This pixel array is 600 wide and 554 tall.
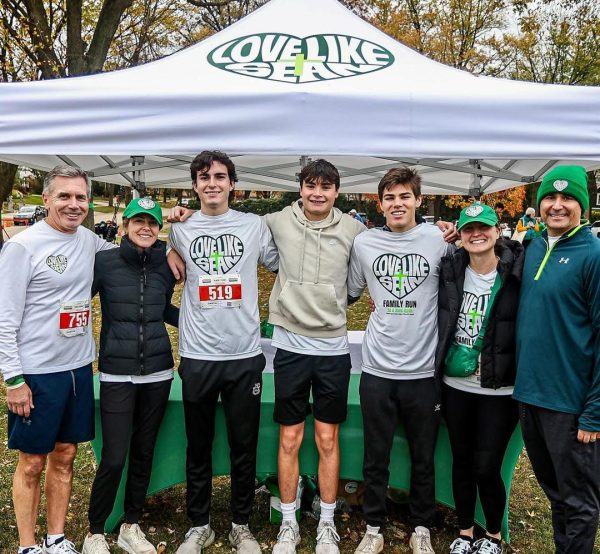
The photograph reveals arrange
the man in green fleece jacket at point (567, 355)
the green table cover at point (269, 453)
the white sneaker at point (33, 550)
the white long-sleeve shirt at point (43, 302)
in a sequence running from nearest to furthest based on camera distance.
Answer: the man in green fleece jacket at point (567, 355) → the white long-sleeve shirt at point (43, 302) → the white sneaker at point (33, 550) → the green table cover at point (269, 453)

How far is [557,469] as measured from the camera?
86.0 inches

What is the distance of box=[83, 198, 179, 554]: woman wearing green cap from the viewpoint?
2535mm

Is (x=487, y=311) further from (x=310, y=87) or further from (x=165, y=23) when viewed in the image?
(x=165, y=23)

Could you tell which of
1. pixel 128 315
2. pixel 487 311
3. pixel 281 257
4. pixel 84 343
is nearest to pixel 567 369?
pixel 487 311

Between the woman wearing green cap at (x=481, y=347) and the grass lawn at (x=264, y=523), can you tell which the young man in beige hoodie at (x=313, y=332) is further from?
the woman wearing green cap at (x=481, y=347)

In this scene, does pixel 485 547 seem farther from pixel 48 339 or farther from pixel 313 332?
pixel 48 339

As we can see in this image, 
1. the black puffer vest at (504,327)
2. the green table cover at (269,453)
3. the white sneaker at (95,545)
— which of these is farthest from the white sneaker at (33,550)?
the black puffer vest at (504,327)

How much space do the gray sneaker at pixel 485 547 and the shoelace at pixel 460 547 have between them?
0.03 meters

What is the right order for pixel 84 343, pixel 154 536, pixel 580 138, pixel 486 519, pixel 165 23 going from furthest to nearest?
pixel 165 23
pixel 154 536
pixel 486 519
pixel 84 343
pixel 580 138

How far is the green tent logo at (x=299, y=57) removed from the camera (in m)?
2.61

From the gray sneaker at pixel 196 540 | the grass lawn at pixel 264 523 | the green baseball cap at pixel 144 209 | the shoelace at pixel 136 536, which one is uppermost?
the green baseball cap at pixel 144 209

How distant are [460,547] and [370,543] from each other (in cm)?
44

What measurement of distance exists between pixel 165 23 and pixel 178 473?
42.6 feet

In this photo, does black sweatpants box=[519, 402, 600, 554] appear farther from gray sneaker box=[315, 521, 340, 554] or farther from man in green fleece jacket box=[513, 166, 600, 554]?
Result: gray sneaker box=[315, 521, 340, 554]
